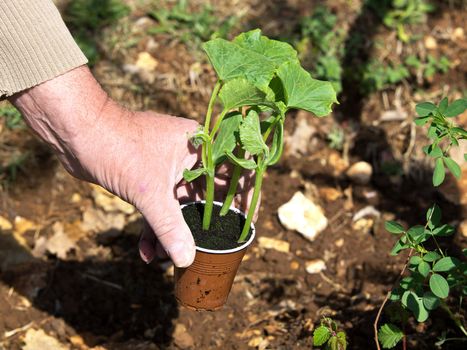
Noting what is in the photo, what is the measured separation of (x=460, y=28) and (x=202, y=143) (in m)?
2.48

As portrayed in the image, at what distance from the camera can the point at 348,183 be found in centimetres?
325

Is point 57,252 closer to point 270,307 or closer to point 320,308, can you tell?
point 270,307

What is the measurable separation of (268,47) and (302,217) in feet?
3.99

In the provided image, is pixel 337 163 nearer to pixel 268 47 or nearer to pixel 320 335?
pixel 268 47

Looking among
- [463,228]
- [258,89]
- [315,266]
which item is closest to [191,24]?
[315,266]

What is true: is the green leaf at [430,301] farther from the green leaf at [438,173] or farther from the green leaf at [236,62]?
the green leaf at [236,62]

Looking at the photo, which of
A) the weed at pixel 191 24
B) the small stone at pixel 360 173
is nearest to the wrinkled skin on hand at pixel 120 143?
the small stone at pixel 360 173

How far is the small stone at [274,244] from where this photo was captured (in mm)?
2924

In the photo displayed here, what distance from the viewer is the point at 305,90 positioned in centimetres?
183

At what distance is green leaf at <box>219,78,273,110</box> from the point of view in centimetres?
178

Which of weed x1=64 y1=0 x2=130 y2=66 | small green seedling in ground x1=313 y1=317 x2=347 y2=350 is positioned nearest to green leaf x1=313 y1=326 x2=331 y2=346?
small green seedling in ground x1=313 y1=317 x2=347 y2=350

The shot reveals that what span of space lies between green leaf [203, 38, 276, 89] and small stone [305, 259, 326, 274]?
3.90ft

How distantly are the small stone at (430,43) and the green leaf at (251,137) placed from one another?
7.47ft

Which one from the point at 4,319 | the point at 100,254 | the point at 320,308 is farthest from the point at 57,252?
the point at 320,308
